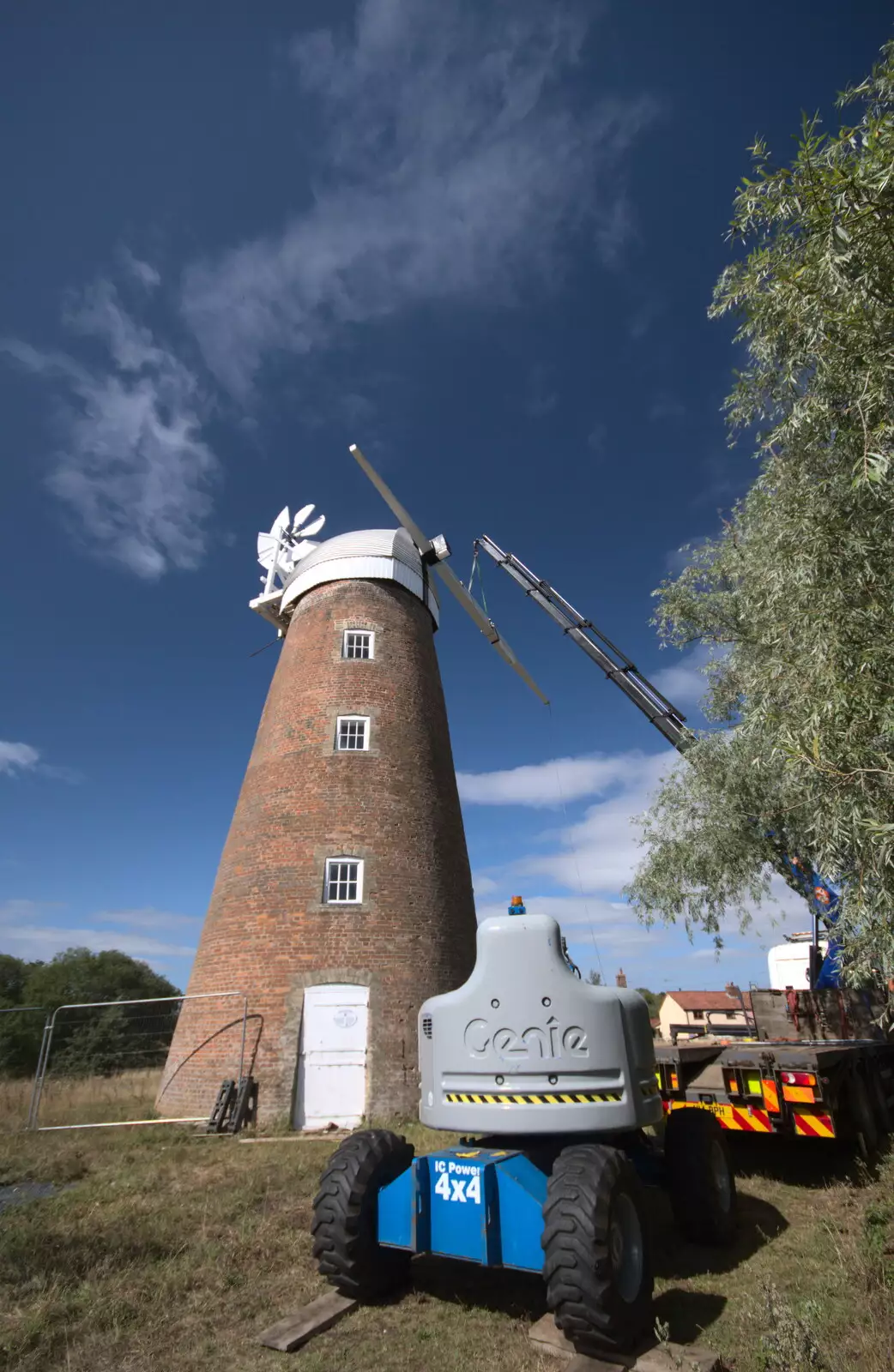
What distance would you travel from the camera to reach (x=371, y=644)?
54.3 ft

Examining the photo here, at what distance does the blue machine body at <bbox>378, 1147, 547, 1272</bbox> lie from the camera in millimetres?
4816

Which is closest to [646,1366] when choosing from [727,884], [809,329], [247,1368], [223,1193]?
[247,1368]

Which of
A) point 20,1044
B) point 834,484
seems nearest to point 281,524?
point 834,484

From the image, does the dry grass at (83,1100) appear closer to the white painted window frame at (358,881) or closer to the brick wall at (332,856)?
the brick wall at (332,856)

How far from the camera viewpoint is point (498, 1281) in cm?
575

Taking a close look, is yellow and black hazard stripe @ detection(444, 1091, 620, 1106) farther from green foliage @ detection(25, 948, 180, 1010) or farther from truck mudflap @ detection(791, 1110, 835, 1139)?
green foliage @ detection(25, 948, 180, 1010)

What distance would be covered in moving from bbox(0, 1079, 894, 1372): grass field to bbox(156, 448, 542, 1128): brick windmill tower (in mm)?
3539

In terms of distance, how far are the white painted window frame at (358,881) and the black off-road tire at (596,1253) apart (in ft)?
29.2

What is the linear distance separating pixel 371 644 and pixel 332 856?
519cm

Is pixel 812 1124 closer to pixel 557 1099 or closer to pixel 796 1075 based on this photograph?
pixel 796 1075

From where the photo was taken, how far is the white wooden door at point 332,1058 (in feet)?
39.4

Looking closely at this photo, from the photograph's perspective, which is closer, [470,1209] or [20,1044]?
[470,1209]

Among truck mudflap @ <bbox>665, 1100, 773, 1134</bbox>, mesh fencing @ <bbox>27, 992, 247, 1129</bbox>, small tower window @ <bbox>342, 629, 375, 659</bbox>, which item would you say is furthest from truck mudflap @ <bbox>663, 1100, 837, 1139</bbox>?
small tower window @ <bbox>342, 629, 375, 659</bbox>

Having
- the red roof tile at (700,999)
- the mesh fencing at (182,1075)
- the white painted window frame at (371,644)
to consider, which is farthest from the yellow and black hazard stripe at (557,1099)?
the red roof tile at (700,999)
